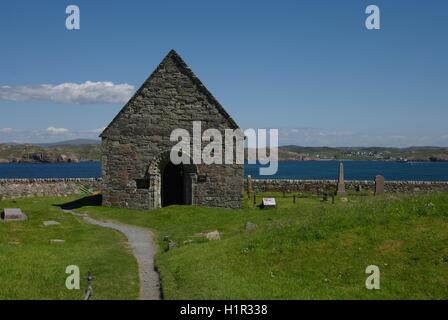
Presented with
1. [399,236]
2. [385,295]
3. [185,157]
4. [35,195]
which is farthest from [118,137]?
[385,295]

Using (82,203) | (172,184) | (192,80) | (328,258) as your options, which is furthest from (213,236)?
(82,203)

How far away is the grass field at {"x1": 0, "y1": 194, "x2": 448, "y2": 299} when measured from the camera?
13195mm

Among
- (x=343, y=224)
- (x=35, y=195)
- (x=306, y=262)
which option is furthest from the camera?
(x=35, y=195)

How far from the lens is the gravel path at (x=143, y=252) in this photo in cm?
1454

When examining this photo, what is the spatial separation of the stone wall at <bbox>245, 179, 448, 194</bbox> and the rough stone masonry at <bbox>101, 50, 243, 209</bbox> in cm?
1531

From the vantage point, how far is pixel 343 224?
17.7 metres

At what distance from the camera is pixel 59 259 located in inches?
736

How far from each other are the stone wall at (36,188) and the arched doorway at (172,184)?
44.1 feet

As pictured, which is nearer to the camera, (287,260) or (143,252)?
(287,260)

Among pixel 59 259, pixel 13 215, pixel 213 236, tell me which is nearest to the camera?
pixel 59 259

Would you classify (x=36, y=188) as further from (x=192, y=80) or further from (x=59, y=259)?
(x=59, y=259)

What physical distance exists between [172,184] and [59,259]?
21046mm
